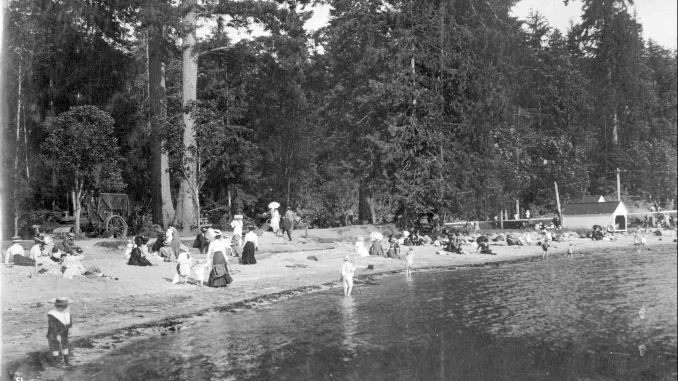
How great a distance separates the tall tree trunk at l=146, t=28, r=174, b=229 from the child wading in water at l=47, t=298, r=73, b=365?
999 inches

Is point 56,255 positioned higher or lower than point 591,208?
lower

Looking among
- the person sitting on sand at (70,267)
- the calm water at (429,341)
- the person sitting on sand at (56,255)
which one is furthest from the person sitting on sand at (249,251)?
the person sitting on sand at (70,267)

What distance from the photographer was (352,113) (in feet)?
165

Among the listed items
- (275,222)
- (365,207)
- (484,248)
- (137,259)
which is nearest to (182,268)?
(137,259)

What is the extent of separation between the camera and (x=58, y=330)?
12133 millimetres

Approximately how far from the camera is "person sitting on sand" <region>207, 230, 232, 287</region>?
854 inches

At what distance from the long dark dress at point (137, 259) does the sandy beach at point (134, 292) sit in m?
0.31

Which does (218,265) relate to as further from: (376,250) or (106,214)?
(106,214)

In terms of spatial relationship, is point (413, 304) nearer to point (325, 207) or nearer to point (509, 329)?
point (509, 329)

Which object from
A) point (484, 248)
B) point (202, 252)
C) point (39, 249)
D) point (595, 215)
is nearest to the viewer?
point (39, 249)

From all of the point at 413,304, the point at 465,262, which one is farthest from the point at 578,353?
the point at 465,262

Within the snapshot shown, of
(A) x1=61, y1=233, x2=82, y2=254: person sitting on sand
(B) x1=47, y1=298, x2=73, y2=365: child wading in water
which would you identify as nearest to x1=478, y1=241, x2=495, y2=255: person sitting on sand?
(A) x1=61, y1=233, x2=82, y2=254: person sitting on sand

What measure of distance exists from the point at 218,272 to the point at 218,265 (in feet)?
0.78

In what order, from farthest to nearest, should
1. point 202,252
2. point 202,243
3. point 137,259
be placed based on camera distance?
point 202,243 < point 202,252 < point 137,259
